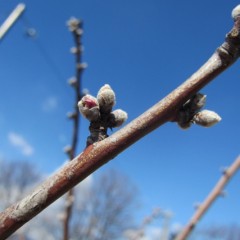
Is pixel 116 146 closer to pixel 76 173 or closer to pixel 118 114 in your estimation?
pixel 76 173

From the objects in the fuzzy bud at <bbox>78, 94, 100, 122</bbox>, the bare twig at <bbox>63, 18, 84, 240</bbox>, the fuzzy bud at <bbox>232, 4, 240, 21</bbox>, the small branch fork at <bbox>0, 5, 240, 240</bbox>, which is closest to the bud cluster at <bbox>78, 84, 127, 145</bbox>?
the fuzzy bud at <bbox>78, 94, 100, 122</bbox>

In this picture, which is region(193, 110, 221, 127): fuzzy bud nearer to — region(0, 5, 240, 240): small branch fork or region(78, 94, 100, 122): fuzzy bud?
region(0, 5, 240, 240): small branch fork

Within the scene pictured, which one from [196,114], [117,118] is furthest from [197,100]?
[117,118]

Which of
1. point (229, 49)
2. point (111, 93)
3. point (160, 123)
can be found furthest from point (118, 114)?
point (229, 49)

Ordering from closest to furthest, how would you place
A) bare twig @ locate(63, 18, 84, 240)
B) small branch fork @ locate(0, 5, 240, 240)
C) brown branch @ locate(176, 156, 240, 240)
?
small branch fork @ locate(0, 5, 240, 240), bare twig @ locate(63, 18, 84, 240), brown branch @ locate(176, 156, 240, 240)

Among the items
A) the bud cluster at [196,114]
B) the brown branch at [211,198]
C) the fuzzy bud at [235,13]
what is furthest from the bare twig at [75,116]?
the fuzzy bud at [235,13]

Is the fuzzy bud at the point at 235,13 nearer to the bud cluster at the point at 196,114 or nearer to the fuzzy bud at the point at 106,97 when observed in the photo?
the bud cluster at the point at 196,114

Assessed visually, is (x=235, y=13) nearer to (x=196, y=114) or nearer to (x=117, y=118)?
(x=196, y=114)
